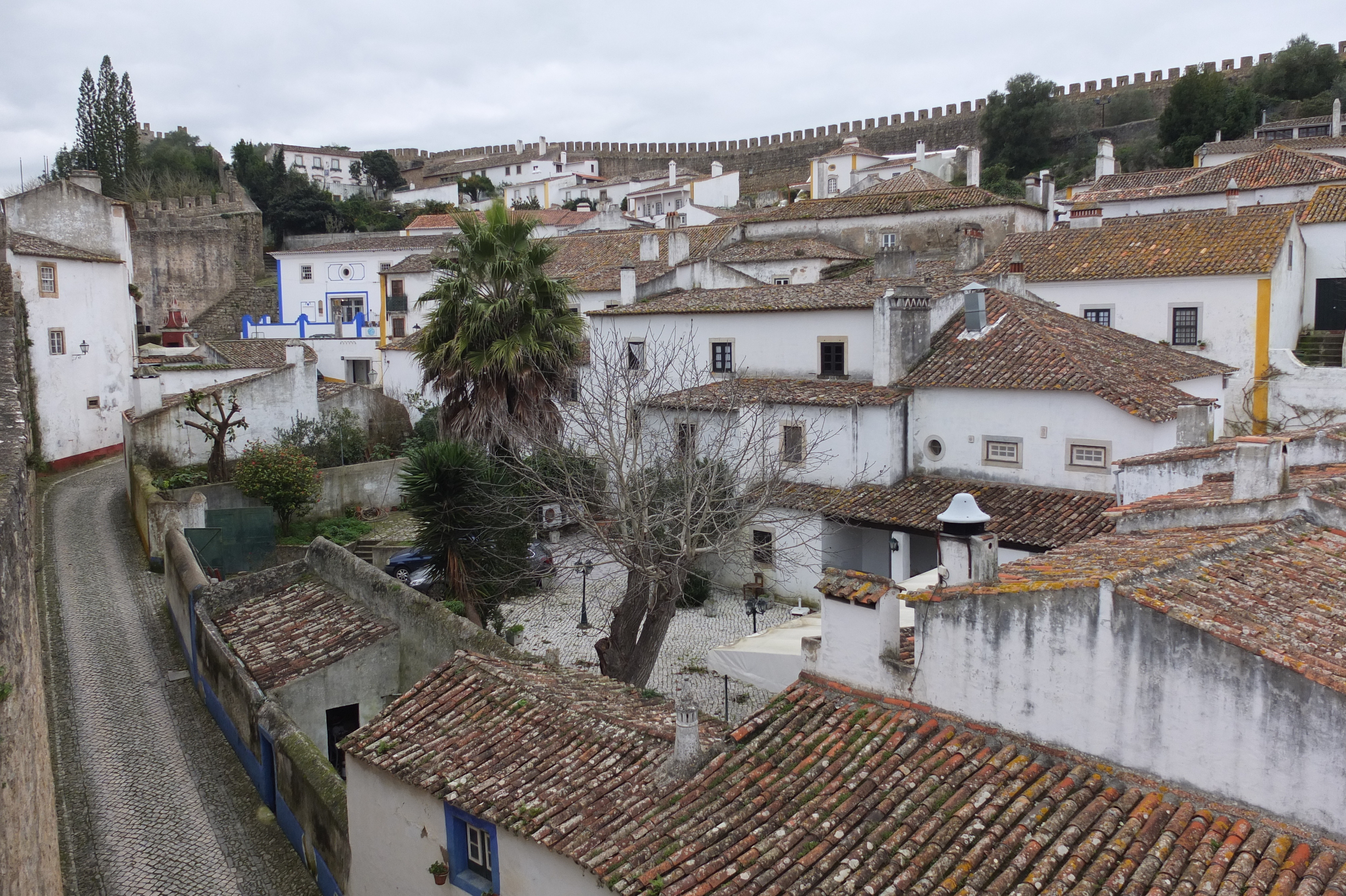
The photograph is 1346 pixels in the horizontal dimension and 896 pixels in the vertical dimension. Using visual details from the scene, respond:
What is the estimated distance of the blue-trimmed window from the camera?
29.5ft

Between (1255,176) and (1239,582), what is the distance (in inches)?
1195

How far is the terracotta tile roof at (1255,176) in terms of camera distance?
32375 millimetres

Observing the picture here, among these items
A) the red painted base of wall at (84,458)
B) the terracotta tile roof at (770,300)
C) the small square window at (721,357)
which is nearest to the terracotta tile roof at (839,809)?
the terracotta tile roof at (770,300)

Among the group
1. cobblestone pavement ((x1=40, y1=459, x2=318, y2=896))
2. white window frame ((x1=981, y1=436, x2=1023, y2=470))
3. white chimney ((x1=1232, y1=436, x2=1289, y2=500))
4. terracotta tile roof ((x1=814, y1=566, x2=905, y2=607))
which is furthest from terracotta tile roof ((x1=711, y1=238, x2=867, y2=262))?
terracotta tile roof ((x1=814, y1=566, x2=905, y2=607))

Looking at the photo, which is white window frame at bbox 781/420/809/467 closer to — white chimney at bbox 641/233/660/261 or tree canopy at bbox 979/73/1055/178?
white chimney at bbox 641/233/660/261

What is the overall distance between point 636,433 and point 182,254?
1882 inches

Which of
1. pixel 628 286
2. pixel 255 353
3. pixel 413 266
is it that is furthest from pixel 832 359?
pixel 413 266

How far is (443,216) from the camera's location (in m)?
60.4

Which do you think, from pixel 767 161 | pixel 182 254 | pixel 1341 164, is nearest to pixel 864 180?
pixel 767 161

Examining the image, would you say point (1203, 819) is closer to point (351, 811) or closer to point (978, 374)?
point (351, 811)

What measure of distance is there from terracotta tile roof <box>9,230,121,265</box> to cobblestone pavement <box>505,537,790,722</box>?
662 inches

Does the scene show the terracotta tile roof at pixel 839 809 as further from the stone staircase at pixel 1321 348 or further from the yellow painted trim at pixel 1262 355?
the stone staircase at pixel 1321 348

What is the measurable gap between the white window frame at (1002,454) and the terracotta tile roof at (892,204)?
19153 mm

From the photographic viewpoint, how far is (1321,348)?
27.6m
